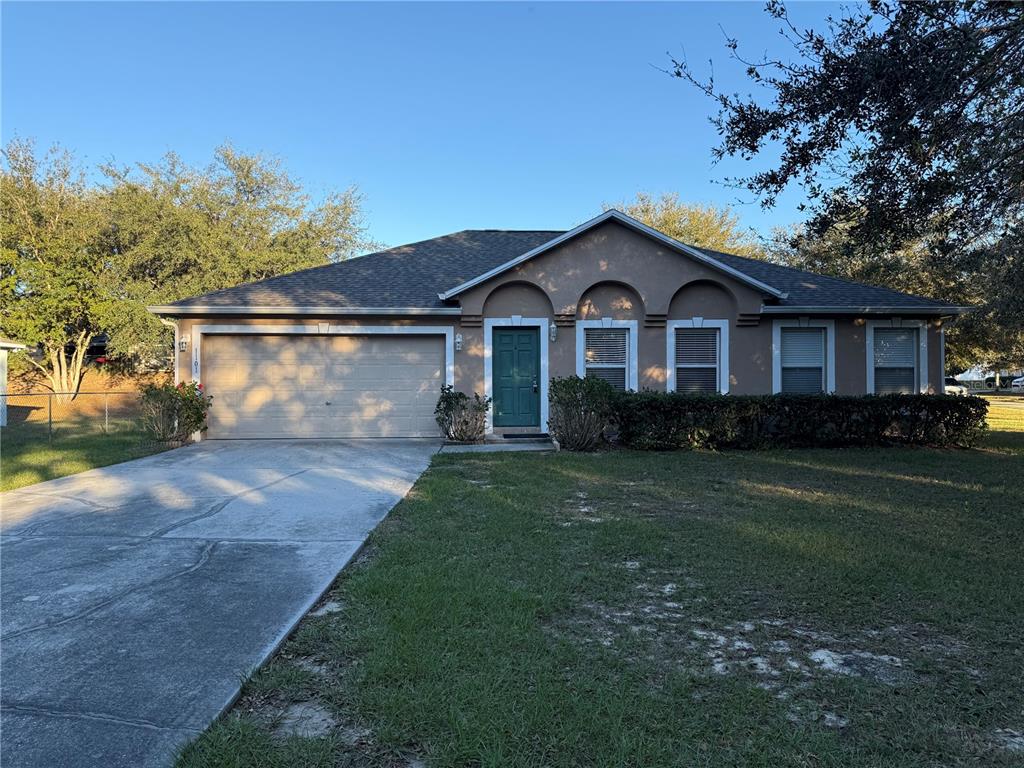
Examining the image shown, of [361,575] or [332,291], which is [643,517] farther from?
[332,291]

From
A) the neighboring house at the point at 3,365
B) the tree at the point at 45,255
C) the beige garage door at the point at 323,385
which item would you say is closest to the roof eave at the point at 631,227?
the beige garage door at the point at 323,385

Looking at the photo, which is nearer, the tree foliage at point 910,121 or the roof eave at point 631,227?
the tree foliage at point 910,121

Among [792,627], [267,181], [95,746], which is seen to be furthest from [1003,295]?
[267,181]

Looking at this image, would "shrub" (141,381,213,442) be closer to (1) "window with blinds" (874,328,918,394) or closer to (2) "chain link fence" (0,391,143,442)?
(2) "chain link fence" (0,391,143,442)

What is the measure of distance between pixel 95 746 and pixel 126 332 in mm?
25278

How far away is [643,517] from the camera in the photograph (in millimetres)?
5746

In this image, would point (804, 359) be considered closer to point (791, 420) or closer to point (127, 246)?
point (791, 420)

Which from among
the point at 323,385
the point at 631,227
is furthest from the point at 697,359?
the point at 323,385

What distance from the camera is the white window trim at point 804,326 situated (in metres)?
12.4

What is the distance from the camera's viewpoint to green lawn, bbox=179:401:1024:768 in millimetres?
2256

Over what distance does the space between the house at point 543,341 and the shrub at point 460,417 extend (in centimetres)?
77

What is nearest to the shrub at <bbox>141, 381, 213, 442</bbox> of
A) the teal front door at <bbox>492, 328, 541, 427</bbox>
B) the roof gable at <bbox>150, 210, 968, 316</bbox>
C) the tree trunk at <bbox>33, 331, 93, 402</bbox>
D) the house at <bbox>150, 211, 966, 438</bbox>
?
the house at <bbox>150, 211, 966, 438</bbox>

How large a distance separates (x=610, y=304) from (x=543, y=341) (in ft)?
5.32

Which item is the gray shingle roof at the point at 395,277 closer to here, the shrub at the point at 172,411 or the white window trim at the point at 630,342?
the shrub at the point at 172,411
